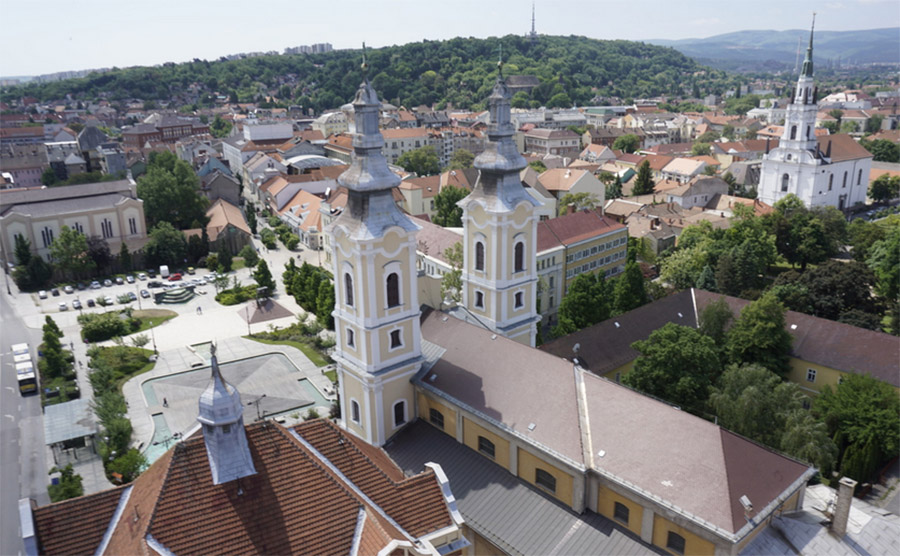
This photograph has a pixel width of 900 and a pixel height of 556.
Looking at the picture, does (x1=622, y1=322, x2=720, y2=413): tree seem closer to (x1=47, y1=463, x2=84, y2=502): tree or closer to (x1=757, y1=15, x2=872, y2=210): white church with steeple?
(x1=47, y1=463, x2=84, y2=502): tree

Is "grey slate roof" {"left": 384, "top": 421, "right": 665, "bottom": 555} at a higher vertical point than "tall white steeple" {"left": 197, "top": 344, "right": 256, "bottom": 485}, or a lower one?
lower

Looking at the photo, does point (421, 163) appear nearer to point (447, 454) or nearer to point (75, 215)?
point (75, 215)

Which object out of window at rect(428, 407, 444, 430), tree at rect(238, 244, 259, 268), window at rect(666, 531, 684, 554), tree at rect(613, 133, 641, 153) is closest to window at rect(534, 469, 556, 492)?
window at rect(666, 531, 684, 554)

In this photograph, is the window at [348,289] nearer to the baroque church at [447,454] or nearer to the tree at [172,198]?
the baroque church at [447,454]

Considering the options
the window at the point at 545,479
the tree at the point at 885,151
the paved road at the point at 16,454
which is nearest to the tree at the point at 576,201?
the window at the point at 545,479

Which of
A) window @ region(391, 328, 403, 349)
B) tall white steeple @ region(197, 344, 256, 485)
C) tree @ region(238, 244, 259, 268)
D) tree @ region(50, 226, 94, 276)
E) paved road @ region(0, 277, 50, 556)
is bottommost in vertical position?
paved road @ region(0, 277, 50, 556)

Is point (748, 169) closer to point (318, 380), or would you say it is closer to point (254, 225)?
point (254, 225)
